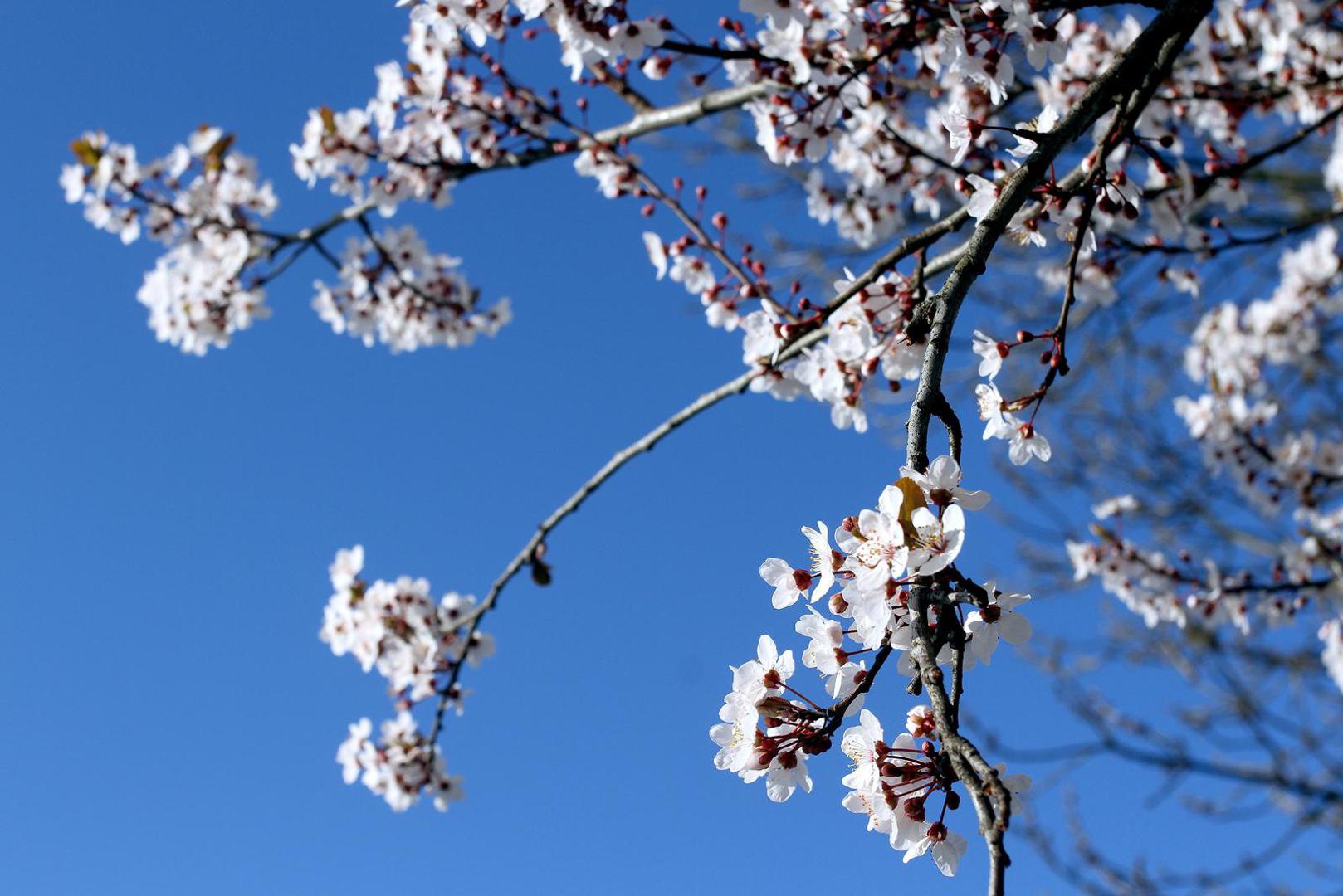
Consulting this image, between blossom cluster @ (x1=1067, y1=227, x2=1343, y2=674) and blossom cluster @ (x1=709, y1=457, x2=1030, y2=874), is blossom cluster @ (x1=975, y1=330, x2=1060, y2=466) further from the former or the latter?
blossom cluster @ (x1=1067, y1=227, x2=1343, y2=674)

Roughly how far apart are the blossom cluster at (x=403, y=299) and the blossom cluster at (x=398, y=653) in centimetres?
128

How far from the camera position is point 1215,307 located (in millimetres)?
7445

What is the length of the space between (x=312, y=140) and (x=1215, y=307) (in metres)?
6.03

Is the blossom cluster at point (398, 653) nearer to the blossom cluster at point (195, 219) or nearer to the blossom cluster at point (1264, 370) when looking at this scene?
the blossom cluster at point (195, 219)

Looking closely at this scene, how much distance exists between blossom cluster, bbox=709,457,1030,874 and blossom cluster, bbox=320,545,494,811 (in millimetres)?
2938

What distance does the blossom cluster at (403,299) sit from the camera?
5203 millimetres

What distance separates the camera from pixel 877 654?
1438 mm

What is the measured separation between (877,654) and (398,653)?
10.8 feet

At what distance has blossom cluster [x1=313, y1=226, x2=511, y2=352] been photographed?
5203 mm

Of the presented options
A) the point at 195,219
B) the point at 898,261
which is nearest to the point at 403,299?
the point at 195,219

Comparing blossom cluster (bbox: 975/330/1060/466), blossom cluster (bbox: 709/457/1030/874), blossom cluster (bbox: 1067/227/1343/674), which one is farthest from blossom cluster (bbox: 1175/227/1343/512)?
blossom cluster (bbox: 709/457/1030/874)

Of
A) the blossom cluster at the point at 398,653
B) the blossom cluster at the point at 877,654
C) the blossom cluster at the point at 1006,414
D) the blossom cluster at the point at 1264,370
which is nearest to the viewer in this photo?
the blossom cluster at the point at 877,654

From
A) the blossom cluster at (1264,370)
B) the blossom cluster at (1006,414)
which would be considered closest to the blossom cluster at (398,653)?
the blossom cluster at (1006,414)

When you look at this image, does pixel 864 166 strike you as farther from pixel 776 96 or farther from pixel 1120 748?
pixel 1120 748
